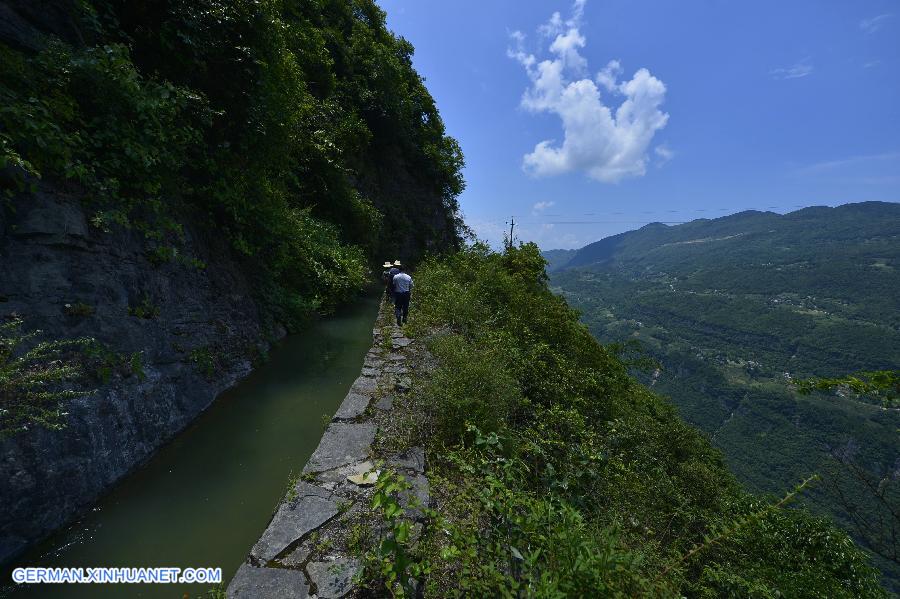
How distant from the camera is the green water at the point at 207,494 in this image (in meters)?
2.75

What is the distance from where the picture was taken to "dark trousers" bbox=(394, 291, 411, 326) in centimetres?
826

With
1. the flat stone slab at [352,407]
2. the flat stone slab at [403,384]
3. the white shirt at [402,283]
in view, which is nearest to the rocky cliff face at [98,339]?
the flat stone slab at [352,407]

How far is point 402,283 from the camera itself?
813 cm

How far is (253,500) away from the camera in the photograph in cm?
345

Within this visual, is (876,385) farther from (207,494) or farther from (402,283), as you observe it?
(402,283)

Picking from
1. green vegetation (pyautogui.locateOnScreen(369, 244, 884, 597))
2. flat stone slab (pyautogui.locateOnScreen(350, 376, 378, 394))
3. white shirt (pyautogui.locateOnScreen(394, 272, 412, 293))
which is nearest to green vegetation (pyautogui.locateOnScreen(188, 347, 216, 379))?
flat stone slab (pyautogui.locateOnScreen(350, 376, 378, 394))

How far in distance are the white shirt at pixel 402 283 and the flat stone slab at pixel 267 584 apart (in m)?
5.93

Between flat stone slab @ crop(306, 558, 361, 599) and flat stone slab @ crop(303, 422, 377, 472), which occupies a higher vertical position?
flat stone slab @ crop(303, 422, 377, 472)

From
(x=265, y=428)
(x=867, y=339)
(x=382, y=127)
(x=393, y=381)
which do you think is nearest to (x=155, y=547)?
(x=265, y=428)

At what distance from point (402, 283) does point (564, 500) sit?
18.6 feet

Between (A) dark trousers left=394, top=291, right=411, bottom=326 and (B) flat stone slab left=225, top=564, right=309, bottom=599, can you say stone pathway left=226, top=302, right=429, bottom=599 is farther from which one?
(A) dark trousers left=394, top=291, right=411, bottom=326

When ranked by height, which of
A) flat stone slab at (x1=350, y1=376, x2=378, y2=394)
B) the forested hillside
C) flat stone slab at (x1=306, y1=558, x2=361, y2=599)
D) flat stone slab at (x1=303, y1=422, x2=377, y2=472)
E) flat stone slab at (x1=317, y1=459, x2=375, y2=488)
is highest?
flat stone slab at (x1=350, y1=376, x2=378, y2=394)

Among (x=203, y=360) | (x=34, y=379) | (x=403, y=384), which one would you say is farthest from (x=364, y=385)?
(x=34, y=379)

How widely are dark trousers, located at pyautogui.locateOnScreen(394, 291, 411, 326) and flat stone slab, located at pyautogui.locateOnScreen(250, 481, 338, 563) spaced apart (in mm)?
5183
